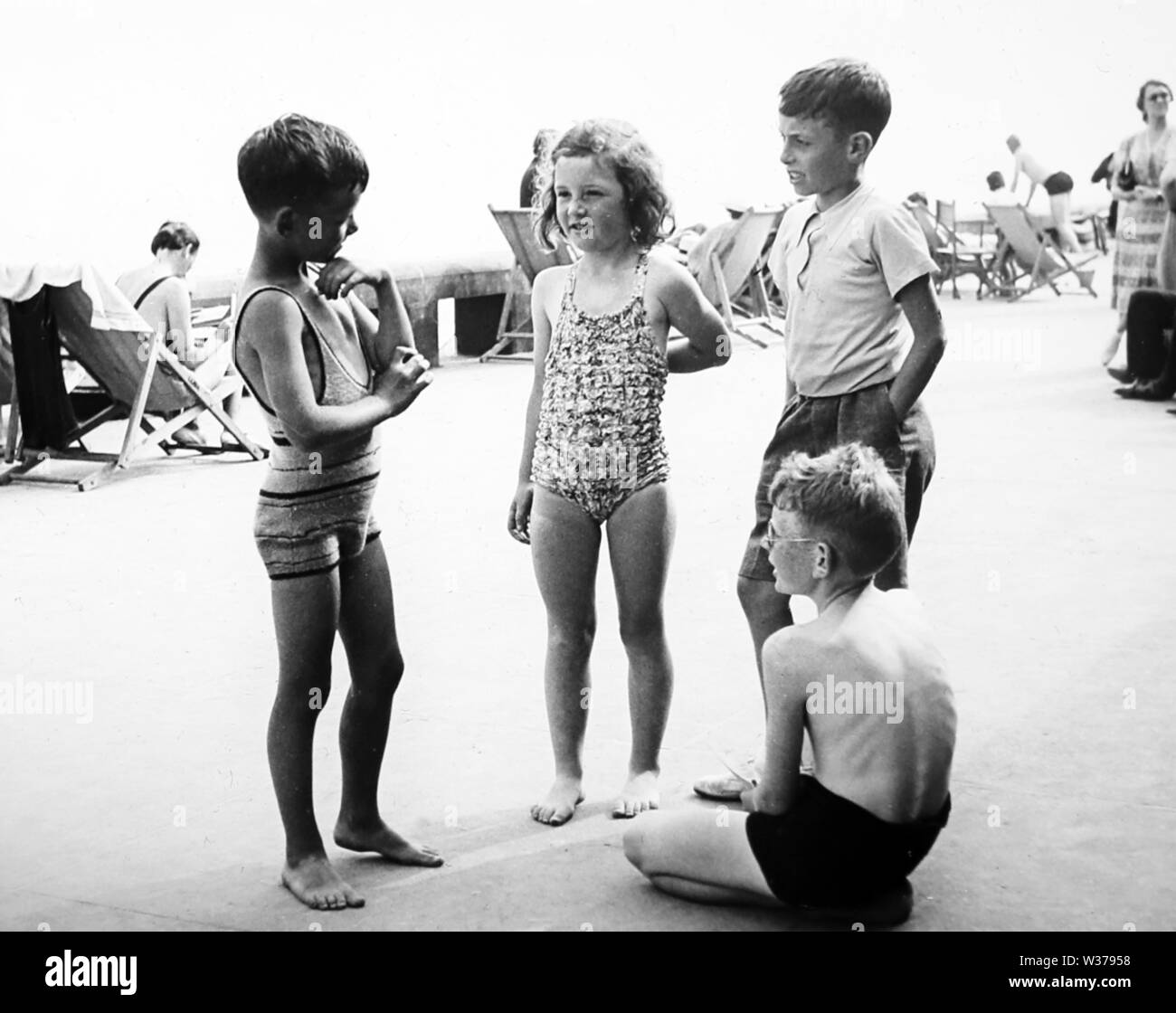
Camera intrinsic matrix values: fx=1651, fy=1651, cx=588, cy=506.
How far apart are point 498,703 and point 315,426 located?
61.0 inches

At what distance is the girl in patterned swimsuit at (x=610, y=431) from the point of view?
3525 mm

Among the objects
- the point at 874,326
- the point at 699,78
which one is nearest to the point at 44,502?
the point at 874,326

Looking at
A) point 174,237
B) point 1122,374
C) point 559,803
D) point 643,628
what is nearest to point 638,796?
point 559,803

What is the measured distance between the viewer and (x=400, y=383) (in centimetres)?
309

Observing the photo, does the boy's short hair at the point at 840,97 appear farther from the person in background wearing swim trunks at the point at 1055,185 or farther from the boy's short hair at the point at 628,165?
the person in background wearing swim trunks at the point at 1055,185

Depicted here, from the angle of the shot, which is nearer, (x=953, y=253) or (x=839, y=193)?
(x=839, y=193)

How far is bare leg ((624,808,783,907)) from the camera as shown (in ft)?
9.73

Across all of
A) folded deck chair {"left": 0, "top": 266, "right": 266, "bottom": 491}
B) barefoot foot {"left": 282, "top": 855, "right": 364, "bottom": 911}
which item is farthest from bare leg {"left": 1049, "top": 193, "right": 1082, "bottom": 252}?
barefoot foot {"left": 282, "top": 855, "right": 364, "bottom": 911}

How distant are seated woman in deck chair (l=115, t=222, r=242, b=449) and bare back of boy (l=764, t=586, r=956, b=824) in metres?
5.68

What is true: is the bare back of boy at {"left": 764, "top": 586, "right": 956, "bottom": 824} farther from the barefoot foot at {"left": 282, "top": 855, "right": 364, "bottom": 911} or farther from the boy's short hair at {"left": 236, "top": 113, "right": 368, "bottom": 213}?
the boy's short hair at {"left": 236, "top": 113, "right": 368, "bottom": 213}

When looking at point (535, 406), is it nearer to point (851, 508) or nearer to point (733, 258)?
point (851, 508)

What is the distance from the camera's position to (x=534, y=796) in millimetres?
3662
